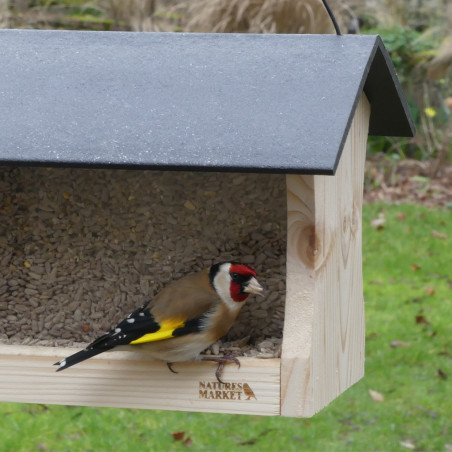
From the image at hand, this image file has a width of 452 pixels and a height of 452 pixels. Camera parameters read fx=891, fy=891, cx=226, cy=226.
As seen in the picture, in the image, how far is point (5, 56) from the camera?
2322 millimetres

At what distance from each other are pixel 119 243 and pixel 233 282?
0.42 meters

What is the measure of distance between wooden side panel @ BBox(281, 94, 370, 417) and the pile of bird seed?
0.15 metres

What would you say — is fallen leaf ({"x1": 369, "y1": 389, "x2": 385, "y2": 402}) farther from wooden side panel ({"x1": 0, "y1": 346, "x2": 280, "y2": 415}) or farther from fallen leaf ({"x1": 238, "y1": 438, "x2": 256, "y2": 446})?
wooden side panel ({"x1": 0, "y1": 346, "x2": 280, "y2": 415})

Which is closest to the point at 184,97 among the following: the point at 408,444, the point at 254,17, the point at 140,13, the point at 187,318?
the point at 187,318

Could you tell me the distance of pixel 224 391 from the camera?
6.88 ft

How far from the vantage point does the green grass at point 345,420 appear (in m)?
4.06

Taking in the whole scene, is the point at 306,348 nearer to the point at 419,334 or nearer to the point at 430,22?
the point at 419,334

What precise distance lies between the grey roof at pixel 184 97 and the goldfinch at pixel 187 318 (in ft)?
1.34

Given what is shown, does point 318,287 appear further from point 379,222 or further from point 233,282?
point 379,222

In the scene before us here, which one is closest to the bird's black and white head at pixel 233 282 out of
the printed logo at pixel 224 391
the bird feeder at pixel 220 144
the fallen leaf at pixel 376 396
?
the bird feeder at pixel 220 144

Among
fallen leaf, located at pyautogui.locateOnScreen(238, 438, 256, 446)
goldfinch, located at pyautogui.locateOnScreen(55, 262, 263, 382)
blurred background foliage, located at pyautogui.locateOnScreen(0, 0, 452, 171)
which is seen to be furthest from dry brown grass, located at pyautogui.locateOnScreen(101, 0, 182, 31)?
goldfinch, located at pyautogui.locateOnScreen(55, 262, 263, 382)

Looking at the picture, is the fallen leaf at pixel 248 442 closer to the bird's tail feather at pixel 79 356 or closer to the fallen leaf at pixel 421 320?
the fallen leaf at pixel 421 320

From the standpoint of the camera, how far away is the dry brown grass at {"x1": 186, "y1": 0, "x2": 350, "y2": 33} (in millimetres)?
7133

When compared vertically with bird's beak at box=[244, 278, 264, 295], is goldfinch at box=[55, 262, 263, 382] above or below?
below
